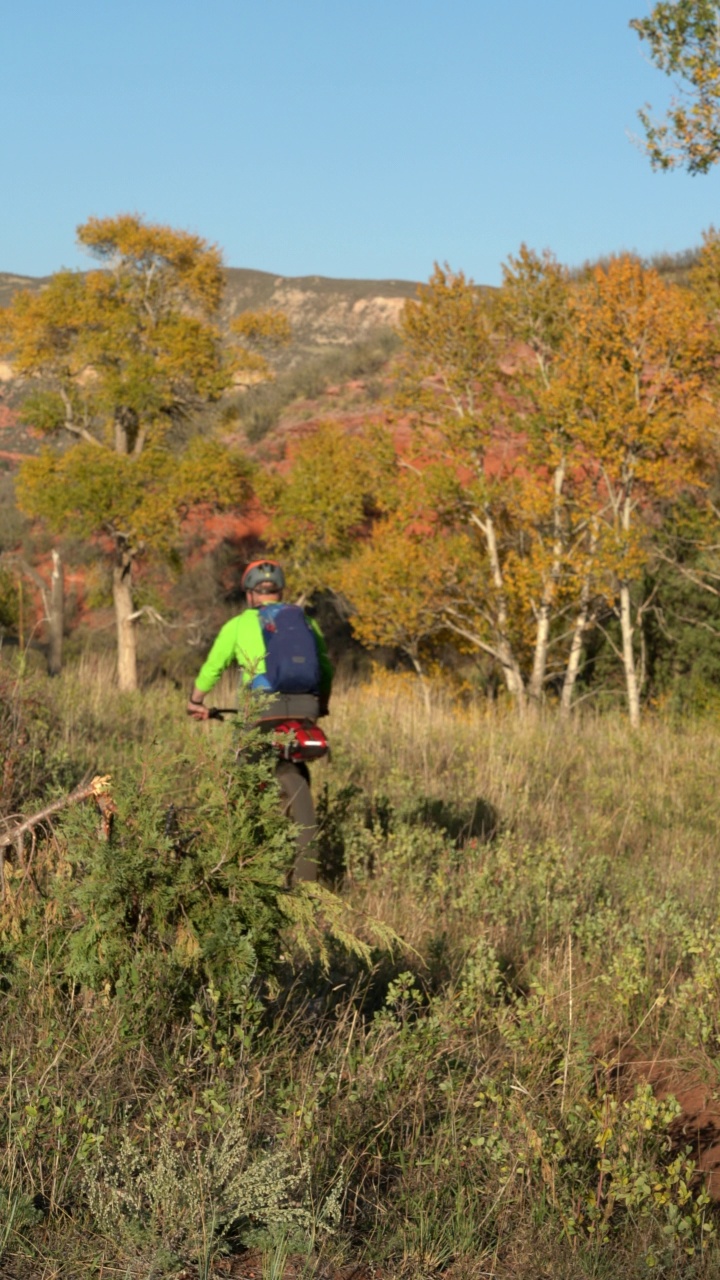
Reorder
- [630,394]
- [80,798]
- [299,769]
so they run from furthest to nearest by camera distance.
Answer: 1. [630,394]
2. [299,769]
3. [80,798]

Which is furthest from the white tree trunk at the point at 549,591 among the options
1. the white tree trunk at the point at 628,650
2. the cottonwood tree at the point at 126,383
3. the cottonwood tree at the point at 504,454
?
the cottonwood tree at the point at 126,383

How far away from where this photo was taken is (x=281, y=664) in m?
6.14

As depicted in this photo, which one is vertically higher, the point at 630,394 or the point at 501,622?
the point at 630,394

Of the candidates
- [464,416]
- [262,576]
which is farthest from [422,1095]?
[464,416]

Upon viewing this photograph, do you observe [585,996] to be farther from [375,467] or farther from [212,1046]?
[375,467]

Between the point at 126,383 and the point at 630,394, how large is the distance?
54.7ft

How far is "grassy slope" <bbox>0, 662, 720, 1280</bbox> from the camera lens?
3.08 meters

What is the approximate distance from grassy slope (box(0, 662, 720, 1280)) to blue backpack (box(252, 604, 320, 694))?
3.57ft

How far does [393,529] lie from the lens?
26234 mm

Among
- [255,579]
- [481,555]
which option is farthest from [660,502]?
[255,579]

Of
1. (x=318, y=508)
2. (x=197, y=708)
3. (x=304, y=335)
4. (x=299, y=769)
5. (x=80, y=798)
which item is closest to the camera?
(x=80, y=798)

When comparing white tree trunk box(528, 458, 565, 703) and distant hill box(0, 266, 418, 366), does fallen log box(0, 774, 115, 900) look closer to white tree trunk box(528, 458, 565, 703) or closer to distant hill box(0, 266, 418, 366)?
white tree trunk box(528, 458, 565, 703)

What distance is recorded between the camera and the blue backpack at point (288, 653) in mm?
6145

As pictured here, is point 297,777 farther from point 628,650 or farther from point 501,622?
point 501,622
